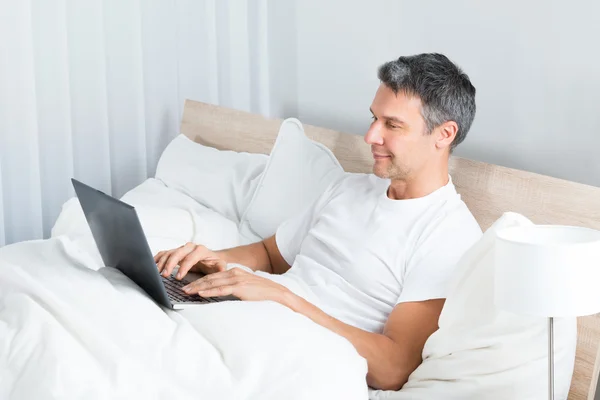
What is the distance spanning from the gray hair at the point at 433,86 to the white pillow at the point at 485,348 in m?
0.35

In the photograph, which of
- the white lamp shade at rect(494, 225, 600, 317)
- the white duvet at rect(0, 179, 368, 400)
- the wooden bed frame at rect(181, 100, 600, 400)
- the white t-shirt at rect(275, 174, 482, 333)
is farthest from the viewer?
the white t-shirt at rect(275, 174, 482, 333)

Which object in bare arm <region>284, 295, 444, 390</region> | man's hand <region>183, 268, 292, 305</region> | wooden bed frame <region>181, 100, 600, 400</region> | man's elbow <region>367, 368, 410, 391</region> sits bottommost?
man's elbow <region>367, 368, 410, 391</region>

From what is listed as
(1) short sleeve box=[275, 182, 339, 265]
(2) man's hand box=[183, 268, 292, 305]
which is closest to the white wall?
(1) short sleeve box=[275, 182, 339, 265]

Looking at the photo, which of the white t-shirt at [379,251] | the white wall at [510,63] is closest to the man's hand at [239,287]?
the white t-shirt at [379,251]

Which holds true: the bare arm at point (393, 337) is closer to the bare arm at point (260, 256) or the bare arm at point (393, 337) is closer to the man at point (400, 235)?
the man at point (400, 235)

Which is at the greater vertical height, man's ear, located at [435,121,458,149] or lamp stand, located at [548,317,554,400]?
man's ear, located at [435,121,458,149]

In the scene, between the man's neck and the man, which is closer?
the man

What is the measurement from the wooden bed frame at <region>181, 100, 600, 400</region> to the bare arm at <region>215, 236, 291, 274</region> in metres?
0.31

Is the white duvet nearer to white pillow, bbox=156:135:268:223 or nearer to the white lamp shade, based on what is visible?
the white lamp shade

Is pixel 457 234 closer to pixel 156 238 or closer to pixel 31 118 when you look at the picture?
pixel 156 238

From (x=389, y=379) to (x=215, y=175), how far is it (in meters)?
1.06

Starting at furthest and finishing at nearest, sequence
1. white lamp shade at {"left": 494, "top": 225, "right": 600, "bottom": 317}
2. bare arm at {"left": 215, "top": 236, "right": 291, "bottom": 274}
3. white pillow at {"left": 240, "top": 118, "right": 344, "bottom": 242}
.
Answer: white pillow at {"left": 240, "top": 118, "right": 344, "bottom": 242}
bare arm at {"left": 215, "top": 236, "right": 291, "bottom": 274}
white lamp shade at {"left": 494, "top": 225, "right": 600, "bottom": 317}

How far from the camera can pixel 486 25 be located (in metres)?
2.15

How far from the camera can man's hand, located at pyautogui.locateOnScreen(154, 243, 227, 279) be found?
1.86m
